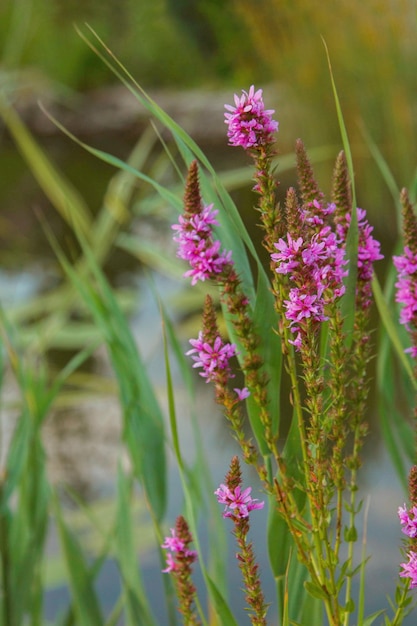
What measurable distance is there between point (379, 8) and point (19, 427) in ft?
10.1

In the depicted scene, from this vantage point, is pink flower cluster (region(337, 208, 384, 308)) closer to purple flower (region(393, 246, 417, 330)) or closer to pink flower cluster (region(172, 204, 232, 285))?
purple flower (region(393, 246, 417, 330))

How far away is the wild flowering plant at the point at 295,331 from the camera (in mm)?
669

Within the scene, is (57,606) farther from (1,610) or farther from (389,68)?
(389,68)

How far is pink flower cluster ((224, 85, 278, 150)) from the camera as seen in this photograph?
0.67 metres

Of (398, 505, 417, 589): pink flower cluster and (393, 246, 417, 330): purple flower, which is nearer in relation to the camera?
(398, 505, 417, 589): pink flower cluster

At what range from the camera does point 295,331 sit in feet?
2.26

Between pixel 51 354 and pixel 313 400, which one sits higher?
pixel 51 354

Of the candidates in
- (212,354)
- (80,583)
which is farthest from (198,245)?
(80,583)

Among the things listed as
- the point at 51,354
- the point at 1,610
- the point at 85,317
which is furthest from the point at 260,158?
the point at 85,317

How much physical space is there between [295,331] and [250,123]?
0.14m

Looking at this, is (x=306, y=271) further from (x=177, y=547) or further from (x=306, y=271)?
(x=177, y=547)

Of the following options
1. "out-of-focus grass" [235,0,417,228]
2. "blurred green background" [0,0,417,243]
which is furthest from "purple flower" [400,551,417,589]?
"out-of-focus grass" [235,0,417,228]

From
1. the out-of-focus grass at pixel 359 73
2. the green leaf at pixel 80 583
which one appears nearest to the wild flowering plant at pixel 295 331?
the green leaf at pixel 80 583

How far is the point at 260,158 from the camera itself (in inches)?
26.6
